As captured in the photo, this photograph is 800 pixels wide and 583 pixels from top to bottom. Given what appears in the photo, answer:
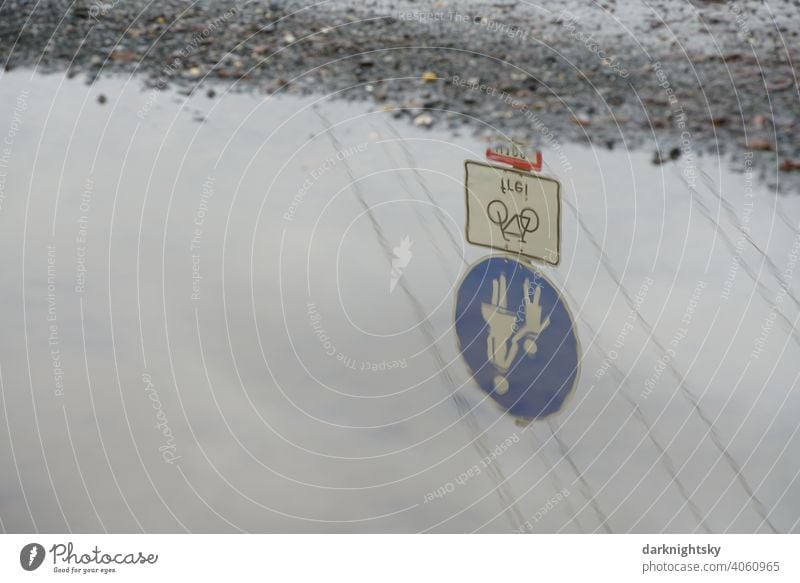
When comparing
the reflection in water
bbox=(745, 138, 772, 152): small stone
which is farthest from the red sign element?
bbox=(745, 138, 772, 152): small stone

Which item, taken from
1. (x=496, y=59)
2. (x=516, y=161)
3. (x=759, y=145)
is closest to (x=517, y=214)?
(x=516, y=161)

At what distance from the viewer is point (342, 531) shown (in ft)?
5.25

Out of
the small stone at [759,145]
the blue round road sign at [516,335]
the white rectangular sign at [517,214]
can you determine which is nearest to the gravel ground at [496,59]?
the small stone at [759,145]

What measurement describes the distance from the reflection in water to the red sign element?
0.03 metres

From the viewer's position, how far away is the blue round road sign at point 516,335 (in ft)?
5.86

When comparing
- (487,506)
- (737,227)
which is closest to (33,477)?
(487,506)

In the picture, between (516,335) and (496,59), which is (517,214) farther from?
(496,59)

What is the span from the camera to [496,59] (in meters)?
2.19

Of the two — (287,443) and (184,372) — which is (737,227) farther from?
(184,372)

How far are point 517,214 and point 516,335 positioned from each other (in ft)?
0.75

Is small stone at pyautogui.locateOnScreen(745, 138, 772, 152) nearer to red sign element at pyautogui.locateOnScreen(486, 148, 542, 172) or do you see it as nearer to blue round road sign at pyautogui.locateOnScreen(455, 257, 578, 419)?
red sign element at pyautogui.locateOnScreen(486, 148, 542, 172)

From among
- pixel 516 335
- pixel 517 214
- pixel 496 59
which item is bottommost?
pixel 516 335

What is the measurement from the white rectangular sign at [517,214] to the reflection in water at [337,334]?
0.10 feet

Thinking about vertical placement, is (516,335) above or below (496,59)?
below
